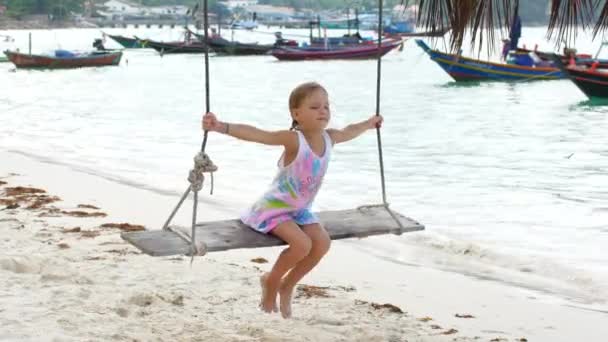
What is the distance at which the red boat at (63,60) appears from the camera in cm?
4247

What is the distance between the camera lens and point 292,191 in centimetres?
355

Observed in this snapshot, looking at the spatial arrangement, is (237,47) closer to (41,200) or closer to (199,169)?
(41,200)

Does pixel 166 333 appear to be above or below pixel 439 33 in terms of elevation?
below

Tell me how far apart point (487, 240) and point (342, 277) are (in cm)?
246

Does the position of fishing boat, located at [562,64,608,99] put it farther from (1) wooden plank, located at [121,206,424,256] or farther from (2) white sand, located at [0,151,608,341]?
(1) wooden plank, located at [121,206,424,256]

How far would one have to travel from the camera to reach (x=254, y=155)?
1324cm

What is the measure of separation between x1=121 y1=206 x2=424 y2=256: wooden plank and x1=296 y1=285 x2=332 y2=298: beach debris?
79cm

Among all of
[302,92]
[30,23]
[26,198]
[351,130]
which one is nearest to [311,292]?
[351,130]

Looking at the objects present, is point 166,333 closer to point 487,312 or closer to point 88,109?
point 487,312

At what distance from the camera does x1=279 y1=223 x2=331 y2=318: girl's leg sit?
359 centimetres

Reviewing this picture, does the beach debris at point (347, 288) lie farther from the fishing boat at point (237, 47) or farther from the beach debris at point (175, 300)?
the fishing boat at point (237, 47)

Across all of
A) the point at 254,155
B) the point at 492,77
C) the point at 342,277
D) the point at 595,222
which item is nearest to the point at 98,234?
the point at 342,277

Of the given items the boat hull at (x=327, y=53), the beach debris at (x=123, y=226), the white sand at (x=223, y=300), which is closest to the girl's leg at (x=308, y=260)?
the white sand at (x=223, y=300)

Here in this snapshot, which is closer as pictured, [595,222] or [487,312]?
[487,312]
